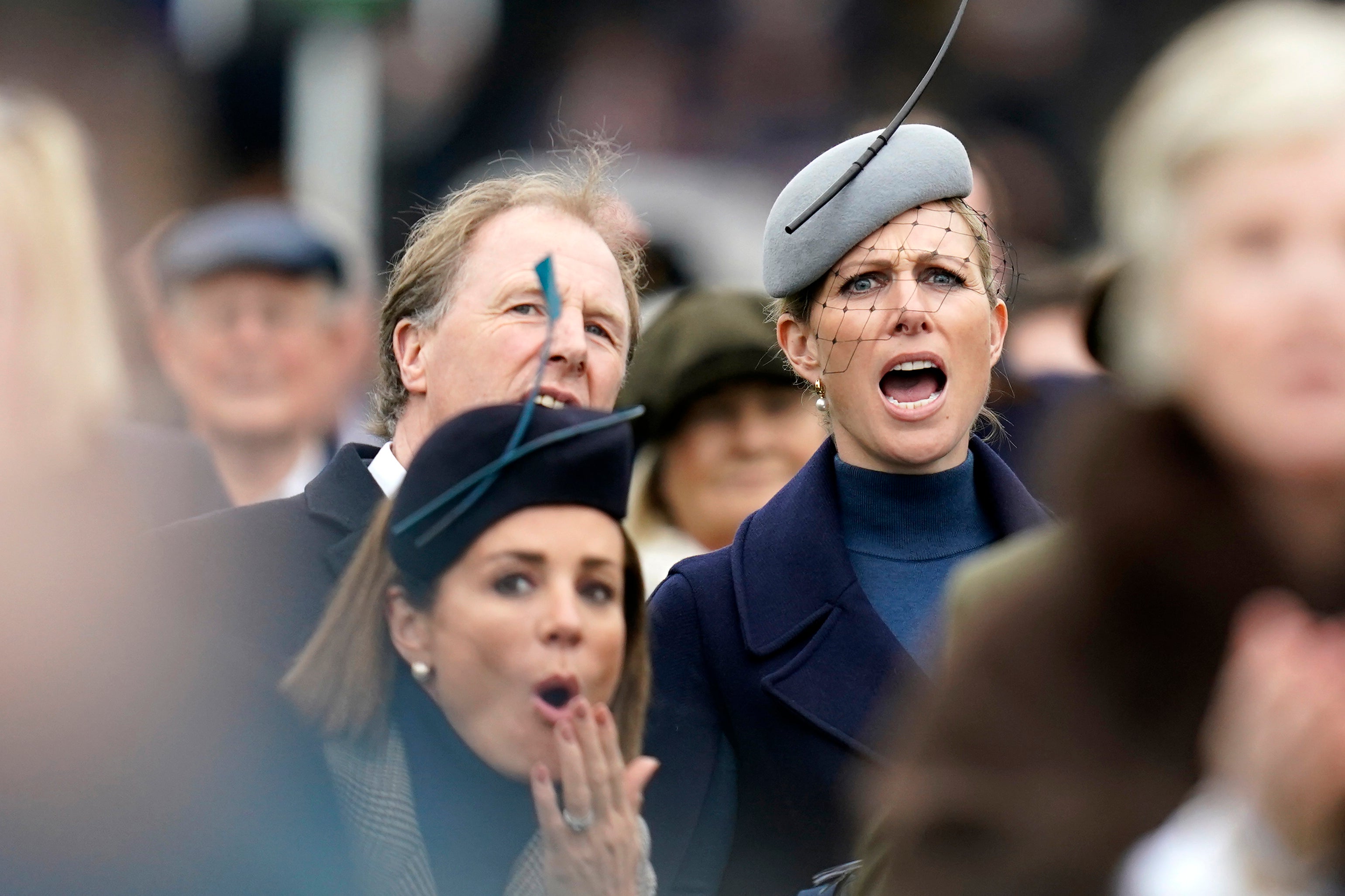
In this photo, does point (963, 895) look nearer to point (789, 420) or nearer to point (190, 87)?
point (789, 420)

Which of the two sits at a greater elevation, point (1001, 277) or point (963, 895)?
point (1001, 277)

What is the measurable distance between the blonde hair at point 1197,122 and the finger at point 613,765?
97cm

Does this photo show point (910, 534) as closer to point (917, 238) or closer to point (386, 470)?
point (917, 238)

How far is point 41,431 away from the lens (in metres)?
2.18

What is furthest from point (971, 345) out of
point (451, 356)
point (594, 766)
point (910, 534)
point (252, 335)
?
point (252, 335)

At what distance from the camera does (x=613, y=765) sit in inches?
91.7

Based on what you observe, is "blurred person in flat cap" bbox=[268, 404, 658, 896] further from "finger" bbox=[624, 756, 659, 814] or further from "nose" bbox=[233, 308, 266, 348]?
"nose" bbox=[233, 308, 266, 348]

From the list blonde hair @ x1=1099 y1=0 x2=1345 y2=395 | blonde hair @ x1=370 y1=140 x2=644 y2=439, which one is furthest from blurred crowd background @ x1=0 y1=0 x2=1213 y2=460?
blonde hair @ x1=1099 y1=0 x2=1345 y2=395

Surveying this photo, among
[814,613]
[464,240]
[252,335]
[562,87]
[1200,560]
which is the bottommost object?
[1200,560]

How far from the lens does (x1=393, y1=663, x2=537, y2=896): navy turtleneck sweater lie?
2.35 metres

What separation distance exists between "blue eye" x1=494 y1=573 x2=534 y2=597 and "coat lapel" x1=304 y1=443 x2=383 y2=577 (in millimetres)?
626

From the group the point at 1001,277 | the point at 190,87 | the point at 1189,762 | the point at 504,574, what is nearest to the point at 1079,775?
the point at 1189,762

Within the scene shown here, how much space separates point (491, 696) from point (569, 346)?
34.7 inches

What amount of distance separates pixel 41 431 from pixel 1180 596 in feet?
4.34
